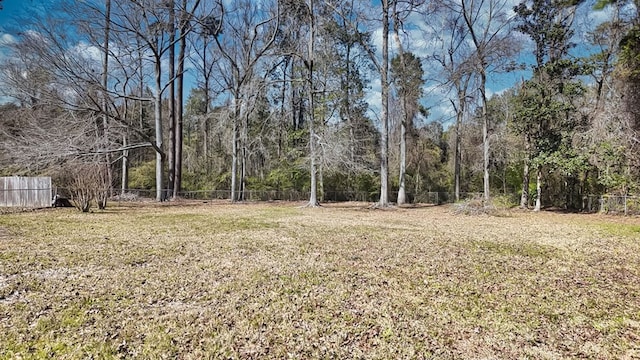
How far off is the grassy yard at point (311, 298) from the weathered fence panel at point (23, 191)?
6235mm

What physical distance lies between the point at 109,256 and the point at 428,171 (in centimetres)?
2104

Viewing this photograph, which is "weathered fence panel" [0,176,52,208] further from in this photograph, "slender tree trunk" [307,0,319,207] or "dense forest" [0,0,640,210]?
"slender tree trunk" [307,0,319,207]

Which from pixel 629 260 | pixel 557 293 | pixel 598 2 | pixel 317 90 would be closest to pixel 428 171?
pixel 317 90

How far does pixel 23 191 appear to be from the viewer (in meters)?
11.5

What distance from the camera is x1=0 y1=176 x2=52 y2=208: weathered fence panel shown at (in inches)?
450

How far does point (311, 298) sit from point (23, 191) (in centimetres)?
1278

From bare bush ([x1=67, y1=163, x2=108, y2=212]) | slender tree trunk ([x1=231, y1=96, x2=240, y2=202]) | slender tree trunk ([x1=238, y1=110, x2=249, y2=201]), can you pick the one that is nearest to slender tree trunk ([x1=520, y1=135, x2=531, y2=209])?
slender tree trunk ([x1=238, y1=110, x2=249, y2=201])

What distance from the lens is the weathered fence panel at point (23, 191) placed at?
11422mm

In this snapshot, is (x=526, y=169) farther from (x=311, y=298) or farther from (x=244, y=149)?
Result: (x=311, y=298)

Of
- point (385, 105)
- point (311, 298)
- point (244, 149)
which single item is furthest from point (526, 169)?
point (311, 298)

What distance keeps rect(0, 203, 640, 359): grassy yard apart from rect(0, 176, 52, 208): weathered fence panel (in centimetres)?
624

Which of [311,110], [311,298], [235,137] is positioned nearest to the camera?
[311,298]

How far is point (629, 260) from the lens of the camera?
216 inches

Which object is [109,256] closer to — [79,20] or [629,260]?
[629,260]
